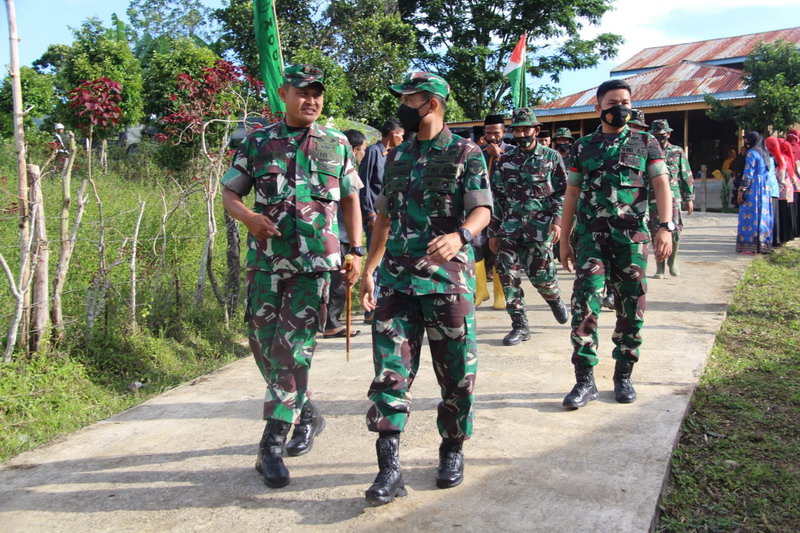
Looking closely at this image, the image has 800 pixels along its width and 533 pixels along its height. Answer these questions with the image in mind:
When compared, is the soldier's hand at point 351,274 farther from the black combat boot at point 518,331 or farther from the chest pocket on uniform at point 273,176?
the black combat boot at point 518,331

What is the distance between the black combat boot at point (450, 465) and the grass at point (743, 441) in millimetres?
886

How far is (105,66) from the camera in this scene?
1603 cm

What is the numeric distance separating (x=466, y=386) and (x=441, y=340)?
239 millimetres

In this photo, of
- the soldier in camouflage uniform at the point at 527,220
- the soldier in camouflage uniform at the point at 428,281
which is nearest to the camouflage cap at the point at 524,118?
the soldier in camouflage uniform at the point at 527,220

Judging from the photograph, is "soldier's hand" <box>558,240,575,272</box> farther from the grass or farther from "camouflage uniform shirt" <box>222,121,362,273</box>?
"camouflage uniform shirt" <box>222,121,362,273</box>

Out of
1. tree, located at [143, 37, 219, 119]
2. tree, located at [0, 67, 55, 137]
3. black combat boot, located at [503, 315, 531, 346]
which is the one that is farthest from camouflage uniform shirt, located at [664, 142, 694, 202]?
tree, located at [0, 67, 55, 137]

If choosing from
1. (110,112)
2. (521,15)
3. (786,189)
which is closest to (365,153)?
(110,112)

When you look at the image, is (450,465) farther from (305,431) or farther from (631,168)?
(631,168)

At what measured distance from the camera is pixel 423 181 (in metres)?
3.19

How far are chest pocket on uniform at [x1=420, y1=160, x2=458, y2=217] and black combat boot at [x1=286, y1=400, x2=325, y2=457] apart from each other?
1.30 metres

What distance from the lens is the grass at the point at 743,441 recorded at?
3164 millimetres

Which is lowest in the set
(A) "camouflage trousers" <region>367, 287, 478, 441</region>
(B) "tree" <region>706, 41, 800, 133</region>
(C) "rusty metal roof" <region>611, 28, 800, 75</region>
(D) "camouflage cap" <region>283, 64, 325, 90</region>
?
(A) "camouflage trousers" <region>367, 287, 478, 441</region>

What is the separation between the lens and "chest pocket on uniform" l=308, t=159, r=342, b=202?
3445mm

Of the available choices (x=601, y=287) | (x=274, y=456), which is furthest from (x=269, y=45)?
(x=274, y=456)
